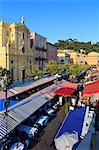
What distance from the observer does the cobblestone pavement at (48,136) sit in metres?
15.2

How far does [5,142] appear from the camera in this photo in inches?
566

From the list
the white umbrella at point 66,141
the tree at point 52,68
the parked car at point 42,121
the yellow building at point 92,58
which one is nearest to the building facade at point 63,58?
the yellow building at point 92,58

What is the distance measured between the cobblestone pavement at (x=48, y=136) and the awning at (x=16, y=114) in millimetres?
→ 1739

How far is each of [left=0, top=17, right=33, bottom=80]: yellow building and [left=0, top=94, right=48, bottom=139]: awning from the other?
15550 mm

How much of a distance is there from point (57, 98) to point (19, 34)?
606 inches

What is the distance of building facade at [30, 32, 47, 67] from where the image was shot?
4728 centimetres

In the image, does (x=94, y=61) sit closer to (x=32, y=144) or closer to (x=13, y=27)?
Result: (x=13, y=27)

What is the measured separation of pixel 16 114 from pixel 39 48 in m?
33.9

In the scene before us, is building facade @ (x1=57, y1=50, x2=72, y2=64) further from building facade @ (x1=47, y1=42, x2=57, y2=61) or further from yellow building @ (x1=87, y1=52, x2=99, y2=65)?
yellow building @ (x1=87, y1=52, x2=99, y2=65)

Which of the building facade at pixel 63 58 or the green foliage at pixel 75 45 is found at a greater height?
the green foliage at pixel 75 45

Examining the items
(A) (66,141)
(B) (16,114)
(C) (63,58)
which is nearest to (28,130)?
(B) (16,114)

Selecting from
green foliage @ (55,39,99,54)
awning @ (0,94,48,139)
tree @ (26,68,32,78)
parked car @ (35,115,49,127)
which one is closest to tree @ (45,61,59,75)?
tree @ (26,68,32,78)

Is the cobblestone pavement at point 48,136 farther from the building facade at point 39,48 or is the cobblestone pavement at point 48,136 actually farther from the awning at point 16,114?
the building facade at point 39,48

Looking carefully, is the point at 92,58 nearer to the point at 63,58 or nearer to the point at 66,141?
the point at 63,58
